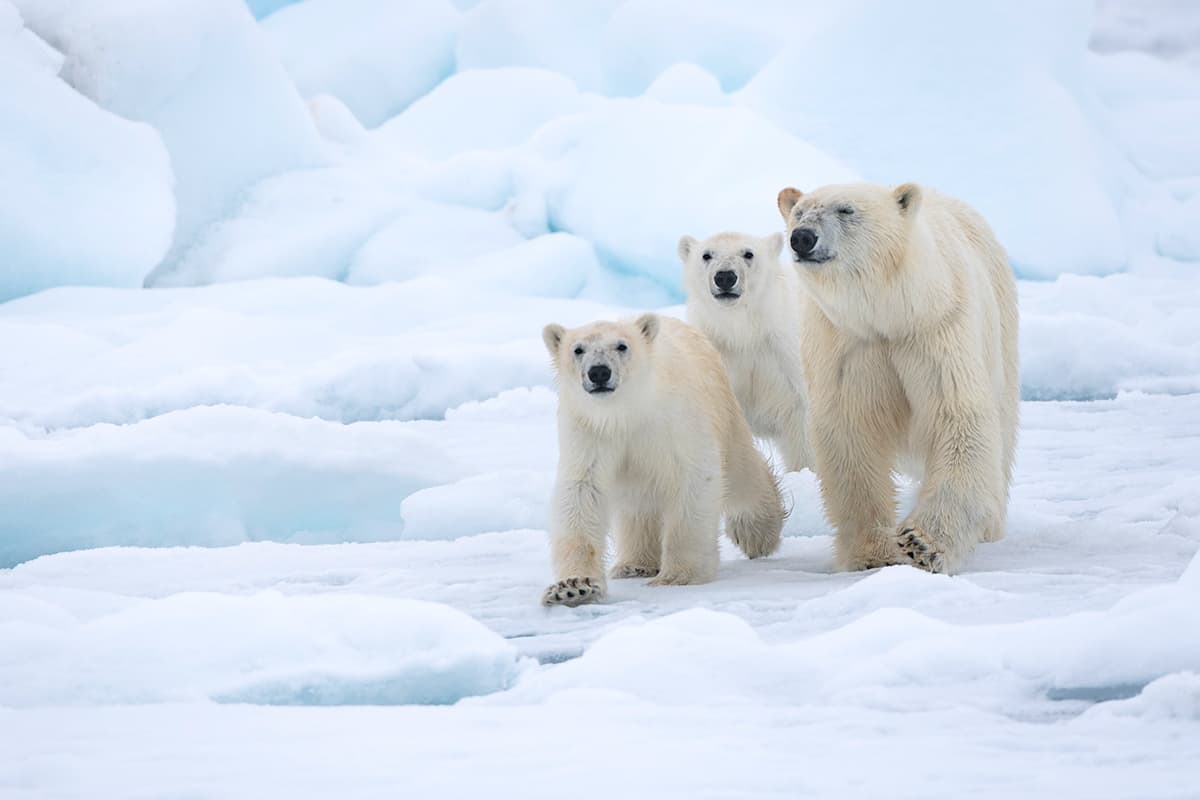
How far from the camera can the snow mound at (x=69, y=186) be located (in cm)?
907

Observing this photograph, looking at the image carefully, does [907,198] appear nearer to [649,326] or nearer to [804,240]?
[804,240]

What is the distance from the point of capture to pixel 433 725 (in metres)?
2.02

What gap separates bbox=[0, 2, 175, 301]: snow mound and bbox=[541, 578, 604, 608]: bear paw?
700 centimetres

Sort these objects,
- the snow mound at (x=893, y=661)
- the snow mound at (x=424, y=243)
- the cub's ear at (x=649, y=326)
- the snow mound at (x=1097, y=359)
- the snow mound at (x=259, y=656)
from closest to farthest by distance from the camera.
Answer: the snow mound at (x=893, y=661)
the snow mound at (x=259, y=656)
the cub's ear at (x=649, y=326)
the snow mound at (x=1097, y=359)
the snow mound at (x=424, y=243)

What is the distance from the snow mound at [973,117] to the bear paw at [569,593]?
951 centimetres

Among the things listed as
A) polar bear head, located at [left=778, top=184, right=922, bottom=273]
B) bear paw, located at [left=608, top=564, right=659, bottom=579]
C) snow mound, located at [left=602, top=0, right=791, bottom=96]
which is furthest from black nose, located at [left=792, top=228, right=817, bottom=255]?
snow mound, located at [left=602, top=0, right=791, bottom=96]

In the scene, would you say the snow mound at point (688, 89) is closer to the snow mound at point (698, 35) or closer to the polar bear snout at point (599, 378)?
the snow mound at point (698, 35)

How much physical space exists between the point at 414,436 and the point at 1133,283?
7877 millimetres

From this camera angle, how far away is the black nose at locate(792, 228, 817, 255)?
3.28 meters

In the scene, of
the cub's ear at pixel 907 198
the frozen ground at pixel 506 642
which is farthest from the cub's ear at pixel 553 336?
the cub's ear at pixel 907 198

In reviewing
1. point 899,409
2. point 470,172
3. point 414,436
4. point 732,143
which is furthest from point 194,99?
point 899,409

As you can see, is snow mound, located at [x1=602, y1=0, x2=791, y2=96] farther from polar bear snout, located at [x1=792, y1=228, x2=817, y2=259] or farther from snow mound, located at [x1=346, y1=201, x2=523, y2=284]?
polar bear snout, located at [x1=792, y1=228, x2=817, y2=259]

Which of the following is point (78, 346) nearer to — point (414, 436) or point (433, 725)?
point (414, 436)

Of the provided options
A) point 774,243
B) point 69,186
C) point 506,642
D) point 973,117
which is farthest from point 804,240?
point 973,117
